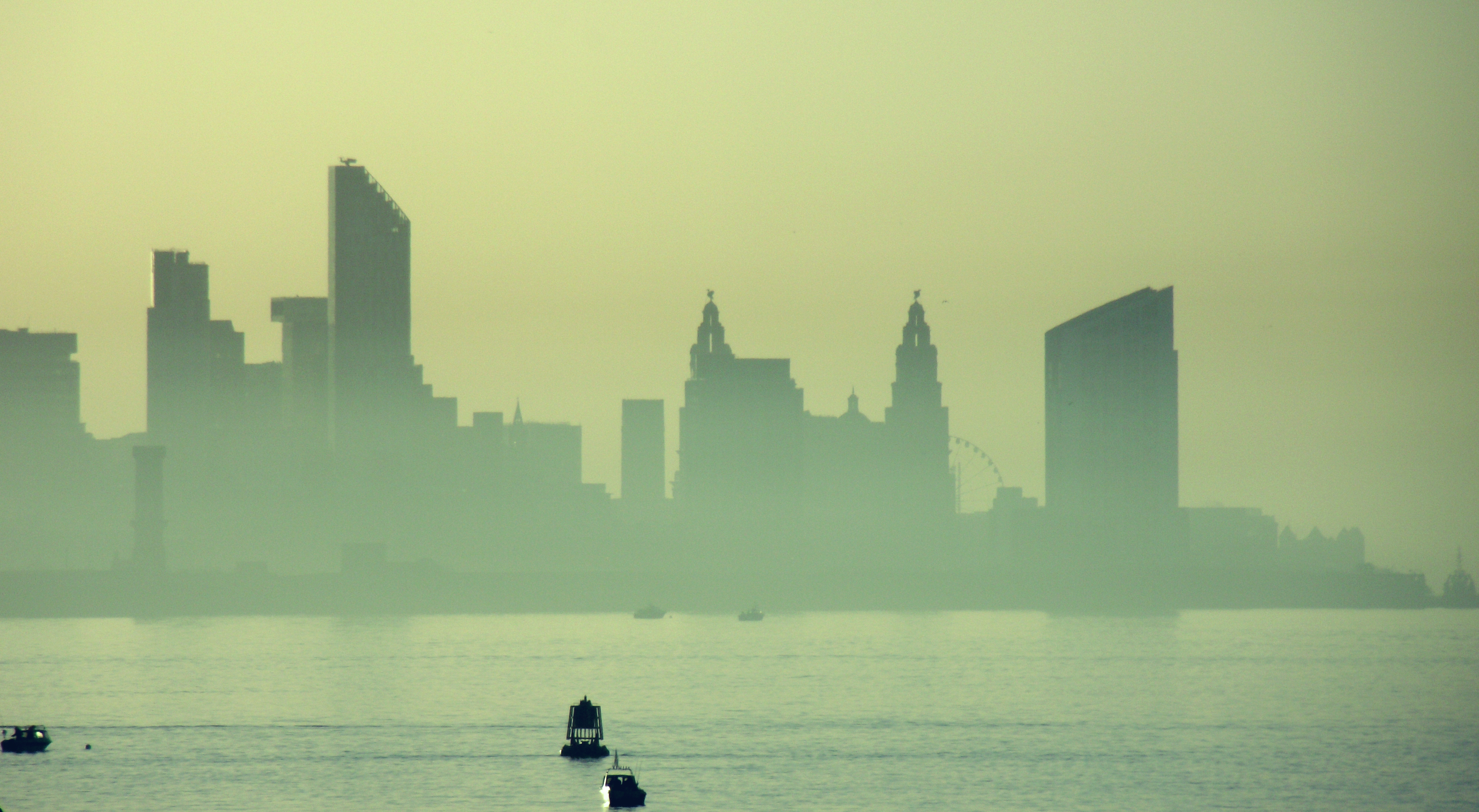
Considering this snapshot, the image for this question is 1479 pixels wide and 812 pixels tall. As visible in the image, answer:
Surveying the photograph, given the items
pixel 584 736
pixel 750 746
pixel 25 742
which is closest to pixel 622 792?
pixel 584 736

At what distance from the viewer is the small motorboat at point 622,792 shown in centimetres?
9762

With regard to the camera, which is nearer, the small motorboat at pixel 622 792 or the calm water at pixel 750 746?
the small motorboat at pixel 622 792

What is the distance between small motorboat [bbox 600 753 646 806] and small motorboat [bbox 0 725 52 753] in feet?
165

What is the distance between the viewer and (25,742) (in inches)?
4926

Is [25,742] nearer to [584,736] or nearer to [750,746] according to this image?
[584,736]

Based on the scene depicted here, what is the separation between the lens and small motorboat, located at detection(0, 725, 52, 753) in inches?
4906

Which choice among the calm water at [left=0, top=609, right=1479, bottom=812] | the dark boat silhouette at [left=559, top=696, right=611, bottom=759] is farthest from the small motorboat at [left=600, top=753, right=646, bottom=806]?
the dark boat silhouette at [left=559, top=696, right=611, bottom=759]

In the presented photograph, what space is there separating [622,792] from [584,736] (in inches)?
1026

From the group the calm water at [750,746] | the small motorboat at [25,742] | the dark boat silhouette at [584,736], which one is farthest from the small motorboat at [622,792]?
the small motorboat at [25,742]

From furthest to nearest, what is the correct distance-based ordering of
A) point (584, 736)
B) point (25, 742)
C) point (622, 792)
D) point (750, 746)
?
point (750, 746) < point (25, 742) < point (584, 736) < point (622, 792)

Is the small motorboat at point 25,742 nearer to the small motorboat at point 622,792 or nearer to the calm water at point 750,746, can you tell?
the calm water at point 750,746

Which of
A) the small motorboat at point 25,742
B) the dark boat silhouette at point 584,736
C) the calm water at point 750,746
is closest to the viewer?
the calm water at point 750,746

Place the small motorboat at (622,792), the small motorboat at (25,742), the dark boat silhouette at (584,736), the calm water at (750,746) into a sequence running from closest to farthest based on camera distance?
the small motorboat at (622,792), the calm water at (750,746), the dark boat silhouette at (584,736), the small motorboat at (25,742)

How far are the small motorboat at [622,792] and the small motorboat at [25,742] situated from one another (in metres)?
50.2
